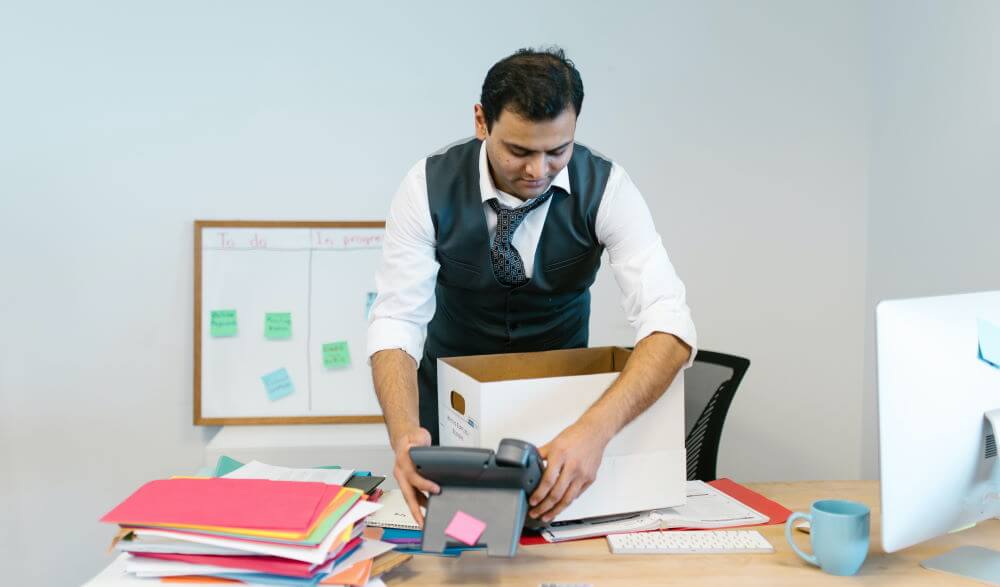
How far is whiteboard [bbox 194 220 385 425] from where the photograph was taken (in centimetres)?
278

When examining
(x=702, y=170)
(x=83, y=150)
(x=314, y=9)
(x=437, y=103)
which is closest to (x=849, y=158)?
(x=702, y=170)

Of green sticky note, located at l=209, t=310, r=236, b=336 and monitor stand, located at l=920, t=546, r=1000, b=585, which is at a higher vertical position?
green sticky note, located at l=209, t=310, r=236, b=336

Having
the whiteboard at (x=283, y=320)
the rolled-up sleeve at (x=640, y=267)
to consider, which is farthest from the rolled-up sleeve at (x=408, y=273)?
the whiteboard at (x=283, y=320)

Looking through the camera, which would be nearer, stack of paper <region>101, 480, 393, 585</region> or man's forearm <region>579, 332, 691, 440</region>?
stack of paper <region>101, 480, 393, 585</region>

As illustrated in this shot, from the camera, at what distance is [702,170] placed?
2910 millimetres

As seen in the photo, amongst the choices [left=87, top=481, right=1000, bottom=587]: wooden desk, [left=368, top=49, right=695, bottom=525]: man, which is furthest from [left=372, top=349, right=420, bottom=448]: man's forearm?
[left=87, top=481, right=1000, bottom=587]: wooden desk

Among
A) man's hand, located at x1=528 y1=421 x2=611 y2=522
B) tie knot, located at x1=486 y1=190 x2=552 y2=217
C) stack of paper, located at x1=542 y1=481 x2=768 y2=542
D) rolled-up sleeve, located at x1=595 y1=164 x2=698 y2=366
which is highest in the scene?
tie knot, located at x1=486 y1=190 x2=552 y2=217

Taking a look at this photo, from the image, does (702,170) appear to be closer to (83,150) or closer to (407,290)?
(407,290)

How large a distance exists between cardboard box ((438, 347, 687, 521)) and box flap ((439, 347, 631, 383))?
0.05 meters

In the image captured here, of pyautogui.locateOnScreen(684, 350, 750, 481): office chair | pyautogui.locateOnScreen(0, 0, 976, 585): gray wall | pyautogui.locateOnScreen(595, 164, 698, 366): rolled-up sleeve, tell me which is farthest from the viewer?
pyautogui.locateOnScreen(0, 0, 976, 585): gray wall

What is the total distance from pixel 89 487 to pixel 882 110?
2.87 m

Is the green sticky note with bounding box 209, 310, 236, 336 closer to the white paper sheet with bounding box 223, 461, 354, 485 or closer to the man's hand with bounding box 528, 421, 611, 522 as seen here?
the white paper sheet with bounding box 223, 461, 354, 485

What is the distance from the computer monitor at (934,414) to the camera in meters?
1.11

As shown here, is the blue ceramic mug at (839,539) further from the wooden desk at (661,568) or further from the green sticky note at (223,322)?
the green sticky note at (223,322)
